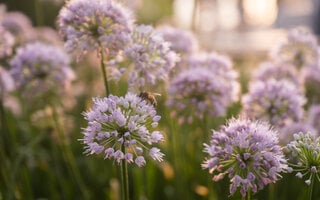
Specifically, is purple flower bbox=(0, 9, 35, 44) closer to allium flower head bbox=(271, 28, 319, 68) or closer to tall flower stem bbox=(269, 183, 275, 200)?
allium flower head bbox=(271, 28, 319, 68)

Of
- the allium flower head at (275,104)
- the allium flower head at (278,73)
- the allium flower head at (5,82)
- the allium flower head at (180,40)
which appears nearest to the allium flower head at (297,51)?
the allium flower head at (278,73)

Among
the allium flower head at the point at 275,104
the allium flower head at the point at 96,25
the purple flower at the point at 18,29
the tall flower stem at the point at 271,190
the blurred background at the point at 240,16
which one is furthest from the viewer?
the blurred background at the point at 240,16

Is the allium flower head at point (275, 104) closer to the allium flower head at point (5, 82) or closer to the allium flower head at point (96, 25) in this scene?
the allium flower head at point (96, 25)

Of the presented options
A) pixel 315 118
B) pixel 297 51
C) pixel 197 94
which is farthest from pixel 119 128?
pixel 297 51

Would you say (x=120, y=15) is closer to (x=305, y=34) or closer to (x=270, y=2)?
(x=305, y=34)

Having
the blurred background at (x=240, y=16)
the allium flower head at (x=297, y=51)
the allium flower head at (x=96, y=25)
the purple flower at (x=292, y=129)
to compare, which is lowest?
the purple flower at (x=292, y=129)

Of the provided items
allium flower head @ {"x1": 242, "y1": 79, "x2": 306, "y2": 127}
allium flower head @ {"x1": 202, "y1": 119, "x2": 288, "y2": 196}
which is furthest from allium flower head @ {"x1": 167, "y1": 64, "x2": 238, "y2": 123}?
allium flower head @ {"x1": 202, "y1": 119, "x2": 288, "y2": 196}
